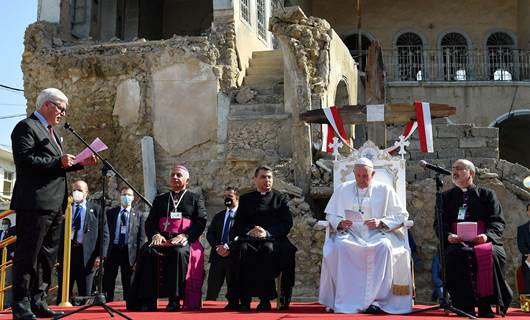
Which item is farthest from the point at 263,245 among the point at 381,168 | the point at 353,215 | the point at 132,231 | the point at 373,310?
the point at 132,231

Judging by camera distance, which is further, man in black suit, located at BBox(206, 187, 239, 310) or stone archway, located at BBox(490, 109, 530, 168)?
stone archway, located at BBox(490, 109, 530, 168)

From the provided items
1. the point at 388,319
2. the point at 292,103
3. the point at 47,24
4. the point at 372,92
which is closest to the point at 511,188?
the point at 372,92

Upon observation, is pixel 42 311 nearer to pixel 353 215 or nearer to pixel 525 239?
pixel 353 215

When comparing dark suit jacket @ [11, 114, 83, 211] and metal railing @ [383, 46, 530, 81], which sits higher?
metal railing @ [383, 46, 530, 81]

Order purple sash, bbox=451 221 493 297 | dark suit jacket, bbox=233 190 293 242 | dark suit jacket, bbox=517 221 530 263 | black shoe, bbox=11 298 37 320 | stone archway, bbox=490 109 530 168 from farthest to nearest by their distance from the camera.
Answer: stone archway, bbox=490 109 530 168, dark suit jacket, bbox=517 221 530 263, dark suit jacket, bbox=233 190 293 242, purple sash, bbox=451 221 493 297, black shoe, bbox=11 298 37 320

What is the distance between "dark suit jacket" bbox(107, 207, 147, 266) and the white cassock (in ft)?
11.3

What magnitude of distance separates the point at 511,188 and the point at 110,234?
8.25 metres

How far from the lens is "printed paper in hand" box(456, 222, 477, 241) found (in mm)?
7000

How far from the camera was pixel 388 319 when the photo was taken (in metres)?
6.07

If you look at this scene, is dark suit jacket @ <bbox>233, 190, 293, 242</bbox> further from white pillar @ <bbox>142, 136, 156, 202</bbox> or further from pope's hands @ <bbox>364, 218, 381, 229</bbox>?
white pillar @ <bbox>142, 136, 156, 202</bbox>

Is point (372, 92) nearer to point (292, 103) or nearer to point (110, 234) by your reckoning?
point (292, 103)

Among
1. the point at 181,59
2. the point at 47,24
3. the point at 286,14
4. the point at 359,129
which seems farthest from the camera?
the point at 359,129

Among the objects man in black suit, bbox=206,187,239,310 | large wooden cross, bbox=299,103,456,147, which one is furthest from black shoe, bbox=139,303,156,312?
large wooden cross, bbox=299,103,456,147

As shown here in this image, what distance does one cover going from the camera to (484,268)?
688 centimetres
